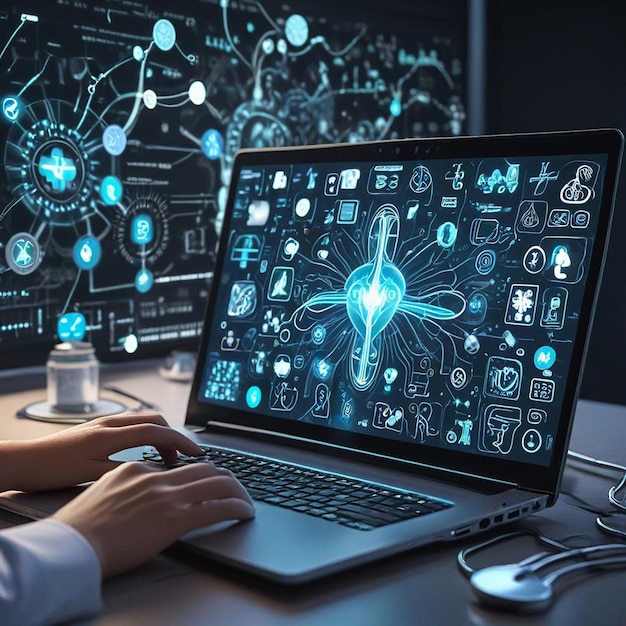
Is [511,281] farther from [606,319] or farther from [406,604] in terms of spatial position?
[606,319]

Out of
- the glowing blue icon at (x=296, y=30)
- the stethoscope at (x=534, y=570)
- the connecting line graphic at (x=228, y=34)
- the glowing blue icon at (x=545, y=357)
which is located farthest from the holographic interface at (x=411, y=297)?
the glowing blue icon at (x=296, y=30)

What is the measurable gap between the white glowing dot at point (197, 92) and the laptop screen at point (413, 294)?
0.52 metres

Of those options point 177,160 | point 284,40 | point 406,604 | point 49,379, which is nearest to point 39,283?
point 49,379

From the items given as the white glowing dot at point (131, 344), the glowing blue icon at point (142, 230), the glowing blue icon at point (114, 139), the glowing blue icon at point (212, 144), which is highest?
the glowing blue icon at point (212, 144)

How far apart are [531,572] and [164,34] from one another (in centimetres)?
123

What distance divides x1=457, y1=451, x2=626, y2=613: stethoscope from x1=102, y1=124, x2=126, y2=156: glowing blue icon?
1014 mm

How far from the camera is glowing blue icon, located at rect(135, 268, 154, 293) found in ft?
5.40

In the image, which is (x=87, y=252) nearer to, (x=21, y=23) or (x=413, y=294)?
(x=21, y=23)

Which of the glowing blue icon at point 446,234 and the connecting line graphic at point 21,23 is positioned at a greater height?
the connecting line graphic at point 21,23

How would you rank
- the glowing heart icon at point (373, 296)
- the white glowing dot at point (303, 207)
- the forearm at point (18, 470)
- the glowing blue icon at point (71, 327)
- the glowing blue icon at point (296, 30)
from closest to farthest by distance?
the forearm at point (18, 470) → the glowing heart icon at point (373, 296) → the white glowing dot at point (303, 207) → the glowing blue icon at point (71, 327) → the glowing blue icon at point (296, 30)

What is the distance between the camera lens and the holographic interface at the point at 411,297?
93cm

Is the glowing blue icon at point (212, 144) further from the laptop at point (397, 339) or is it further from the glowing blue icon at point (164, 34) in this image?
the laptop at point (397, 339)

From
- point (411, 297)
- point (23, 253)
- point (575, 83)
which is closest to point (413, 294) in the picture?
point (411, 297)

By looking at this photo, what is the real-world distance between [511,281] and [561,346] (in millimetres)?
88
